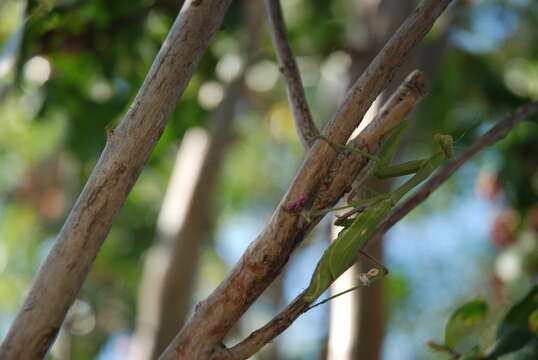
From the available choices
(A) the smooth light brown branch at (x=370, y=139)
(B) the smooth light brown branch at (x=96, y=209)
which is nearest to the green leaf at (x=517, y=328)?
(A) the smooth light brown branch at (x=370, y=139)

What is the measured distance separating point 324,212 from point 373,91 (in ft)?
0.58

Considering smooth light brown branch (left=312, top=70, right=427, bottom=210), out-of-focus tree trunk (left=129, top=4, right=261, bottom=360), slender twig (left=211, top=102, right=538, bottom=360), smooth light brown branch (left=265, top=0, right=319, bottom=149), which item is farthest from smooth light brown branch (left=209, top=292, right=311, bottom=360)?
out-of-focus tree trunk (left=129, top=4, right=261, bottom=360)

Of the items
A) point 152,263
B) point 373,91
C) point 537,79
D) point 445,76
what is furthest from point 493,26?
point 373,91

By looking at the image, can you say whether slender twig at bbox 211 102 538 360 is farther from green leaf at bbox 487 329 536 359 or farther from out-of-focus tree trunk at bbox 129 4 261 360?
out-of-focus tree trunk at bbox 129 4 261 360

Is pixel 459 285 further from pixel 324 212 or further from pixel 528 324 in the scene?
pixel 324 212

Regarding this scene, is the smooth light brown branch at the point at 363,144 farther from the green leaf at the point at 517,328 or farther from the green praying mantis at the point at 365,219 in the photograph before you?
the green leaf at the point at 517,328

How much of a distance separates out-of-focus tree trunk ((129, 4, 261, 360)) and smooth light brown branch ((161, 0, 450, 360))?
1.45 m

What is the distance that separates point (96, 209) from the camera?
3.30ft

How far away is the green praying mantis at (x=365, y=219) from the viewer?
3.24 feet

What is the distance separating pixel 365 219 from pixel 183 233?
1.74m

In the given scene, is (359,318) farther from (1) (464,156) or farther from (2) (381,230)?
(2) (381,230)

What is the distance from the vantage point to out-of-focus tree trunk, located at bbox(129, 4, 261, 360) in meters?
2.48

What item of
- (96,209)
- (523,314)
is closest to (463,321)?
(523,314)

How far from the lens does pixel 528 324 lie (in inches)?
50.6
